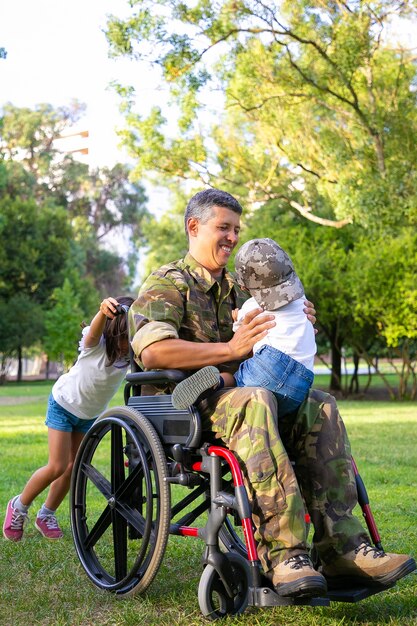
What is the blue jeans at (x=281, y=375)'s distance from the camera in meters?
3.49

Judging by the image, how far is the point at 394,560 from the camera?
11.1 feet

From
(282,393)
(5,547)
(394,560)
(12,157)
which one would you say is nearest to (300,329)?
(282,393)

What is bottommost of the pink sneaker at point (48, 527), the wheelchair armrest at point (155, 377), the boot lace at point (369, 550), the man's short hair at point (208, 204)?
the pink sneaker at point (48, 527)

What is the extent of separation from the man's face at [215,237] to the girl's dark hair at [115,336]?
0.96 m

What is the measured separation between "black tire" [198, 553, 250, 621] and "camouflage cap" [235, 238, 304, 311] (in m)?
0.97

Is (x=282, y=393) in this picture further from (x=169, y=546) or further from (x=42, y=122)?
(x=42, y=122)

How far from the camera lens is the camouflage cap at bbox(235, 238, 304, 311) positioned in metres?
3.57

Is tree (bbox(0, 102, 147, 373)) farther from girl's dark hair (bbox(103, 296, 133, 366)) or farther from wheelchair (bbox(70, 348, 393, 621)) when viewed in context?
wheelchair (bbox(70, 348, 393, 621))

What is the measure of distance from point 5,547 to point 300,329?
2512mm

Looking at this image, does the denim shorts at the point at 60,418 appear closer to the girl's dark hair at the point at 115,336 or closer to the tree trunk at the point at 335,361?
the girl's dark hair at the point at 115,336

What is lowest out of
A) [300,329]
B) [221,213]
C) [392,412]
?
[392,412]

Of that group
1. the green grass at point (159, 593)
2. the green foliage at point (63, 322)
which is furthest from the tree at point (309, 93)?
the green foliage at point (63, 322)

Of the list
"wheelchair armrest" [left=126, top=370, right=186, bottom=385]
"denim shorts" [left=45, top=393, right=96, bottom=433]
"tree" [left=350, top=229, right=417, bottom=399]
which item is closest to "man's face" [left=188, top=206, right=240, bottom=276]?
"wheelchair armrest" [left=126, top=370, right=186, bottom=385]

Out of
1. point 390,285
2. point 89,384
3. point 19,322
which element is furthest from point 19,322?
point 89,384
